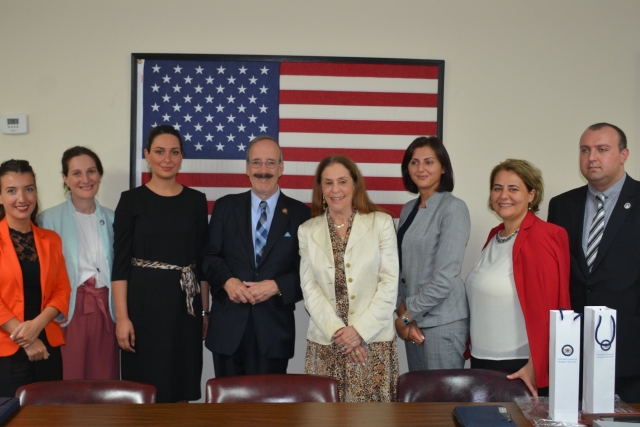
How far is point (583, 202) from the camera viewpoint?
2.95 meters

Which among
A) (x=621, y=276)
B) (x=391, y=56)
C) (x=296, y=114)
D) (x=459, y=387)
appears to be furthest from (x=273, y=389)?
(x=391, y=56)

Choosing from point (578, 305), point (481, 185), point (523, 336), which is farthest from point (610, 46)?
point (523, 336)

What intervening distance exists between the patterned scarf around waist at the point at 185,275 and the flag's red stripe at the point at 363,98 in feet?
4.75

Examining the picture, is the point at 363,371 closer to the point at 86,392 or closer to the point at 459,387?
the point at 459,387

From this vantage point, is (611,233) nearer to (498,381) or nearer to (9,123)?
(498,381)

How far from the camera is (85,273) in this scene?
3.25 m

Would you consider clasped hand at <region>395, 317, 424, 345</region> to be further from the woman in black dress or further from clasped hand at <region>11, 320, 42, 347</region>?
clasped hand at <region>11, 320, 42, 347</region>

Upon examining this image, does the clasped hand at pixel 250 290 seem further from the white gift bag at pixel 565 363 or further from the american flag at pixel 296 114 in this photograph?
the white gift bag at pixel 565 363

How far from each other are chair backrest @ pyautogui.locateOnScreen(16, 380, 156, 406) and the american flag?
197cm

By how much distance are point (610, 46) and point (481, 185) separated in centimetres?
133

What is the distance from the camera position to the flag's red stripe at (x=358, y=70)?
4.00 m

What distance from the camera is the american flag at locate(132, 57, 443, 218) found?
3.99m

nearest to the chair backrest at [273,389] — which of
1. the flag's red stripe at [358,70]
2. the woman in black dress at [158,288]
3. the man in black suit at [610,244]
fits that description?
the woman in black dress at [158,288]

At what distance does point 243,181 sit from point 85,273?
4.04 feet
